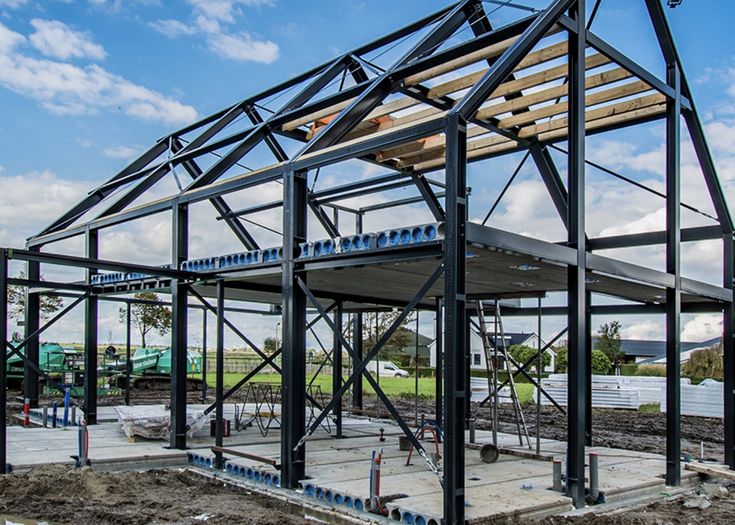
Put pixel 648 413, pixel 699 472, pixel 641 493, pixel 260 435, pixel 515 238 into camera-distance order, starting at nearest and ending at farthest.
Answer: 1. pixel 515 238
2. pixel 641 493
3. pixel 699 472
4. pixel 260 435
5. pixel 648 413

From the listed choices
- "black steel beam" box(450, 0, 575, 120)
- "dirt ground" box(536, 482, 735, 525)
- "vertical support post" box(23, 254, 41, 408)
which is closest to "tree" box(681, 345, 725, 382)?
"dirt ground" box(536, 482, 735, 525)

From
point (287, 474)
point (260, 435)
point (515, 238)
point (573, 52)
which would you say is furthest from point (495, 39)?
point (260, 435)

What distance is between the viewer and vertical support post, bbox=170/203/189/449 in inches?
522

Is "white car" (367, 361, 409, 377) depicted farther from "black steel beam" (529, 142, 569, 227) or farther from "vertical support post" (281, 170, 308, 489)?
"vertical support post" (281, 170, 308, 489)

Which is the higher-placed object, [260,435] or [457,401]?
[457,401]

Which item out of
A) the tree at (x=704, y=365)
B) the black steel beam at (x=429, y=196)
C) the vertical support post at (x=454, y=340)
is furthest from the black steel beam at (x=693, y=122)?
the tree at (x=704, y=365)

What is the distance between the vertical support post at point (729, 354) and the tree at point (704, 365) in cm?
2073

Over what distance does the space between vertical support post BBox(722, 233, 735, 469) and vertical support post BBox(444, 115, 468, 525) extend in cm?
731

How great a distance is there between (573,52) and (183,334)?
27.5 ft

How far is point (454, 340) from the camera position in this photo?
7965 millimetres

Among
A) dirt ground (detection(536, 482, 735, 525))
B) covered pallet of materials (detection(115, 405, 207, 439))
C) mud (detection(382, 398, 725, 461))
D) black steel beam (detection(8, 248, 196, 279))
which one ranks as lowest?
mud (detection(382, 398, 725, 461))

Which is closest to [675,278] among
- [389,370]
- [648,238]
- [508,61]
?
[648,238]

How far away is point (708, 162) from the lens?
525 inches

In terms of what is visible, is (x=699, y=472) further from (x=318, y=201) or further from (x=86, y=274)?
(x=86, y=274)
